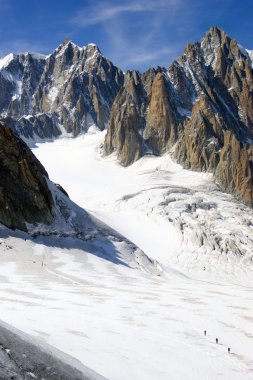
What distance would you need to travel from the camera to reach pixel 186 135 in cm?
12400

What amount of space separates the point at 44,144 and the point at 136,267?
14573 cm

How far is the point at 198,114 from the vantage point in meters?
125


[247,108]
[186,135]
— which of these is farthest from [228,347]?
[247,108]

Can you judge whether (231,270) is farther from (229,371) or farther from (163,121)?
(163,121)

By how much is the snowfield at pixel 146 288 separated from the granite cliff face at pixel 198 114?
16.6m

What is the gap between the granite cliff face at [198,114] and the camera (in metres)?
116

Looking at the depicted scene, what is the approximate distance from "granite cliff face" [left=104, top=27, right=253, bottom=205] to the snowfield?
54.5ft

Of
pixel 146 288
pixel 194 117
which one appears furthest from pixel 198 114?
pixel 146 288

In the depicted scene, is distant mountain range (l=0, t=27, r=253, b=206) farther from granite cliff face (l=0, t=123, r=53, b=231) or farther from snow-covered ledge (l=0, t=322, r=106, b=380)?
snow-covered ledge (l=0, t=322, r=106, b=380)

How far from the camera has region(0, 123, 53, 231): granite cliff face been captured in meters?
47.3

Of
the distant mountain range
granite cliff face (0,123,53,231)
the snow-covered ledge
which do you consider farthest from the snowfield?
the distant mountain range

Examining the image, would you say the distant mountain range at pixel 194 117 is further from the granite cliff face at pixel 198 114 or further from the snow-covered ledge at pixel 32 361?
the snow-covered ledge at pixel 32 361

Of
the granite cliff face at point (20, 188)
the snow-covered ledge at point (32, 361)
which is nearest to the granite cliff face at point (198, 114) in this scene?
the granite cliff face at point (20, 188)

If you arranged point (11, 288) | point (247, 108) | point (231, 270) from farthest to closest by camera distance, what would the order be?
point (247, 108) < point (231, 270) < point (11, 288)
